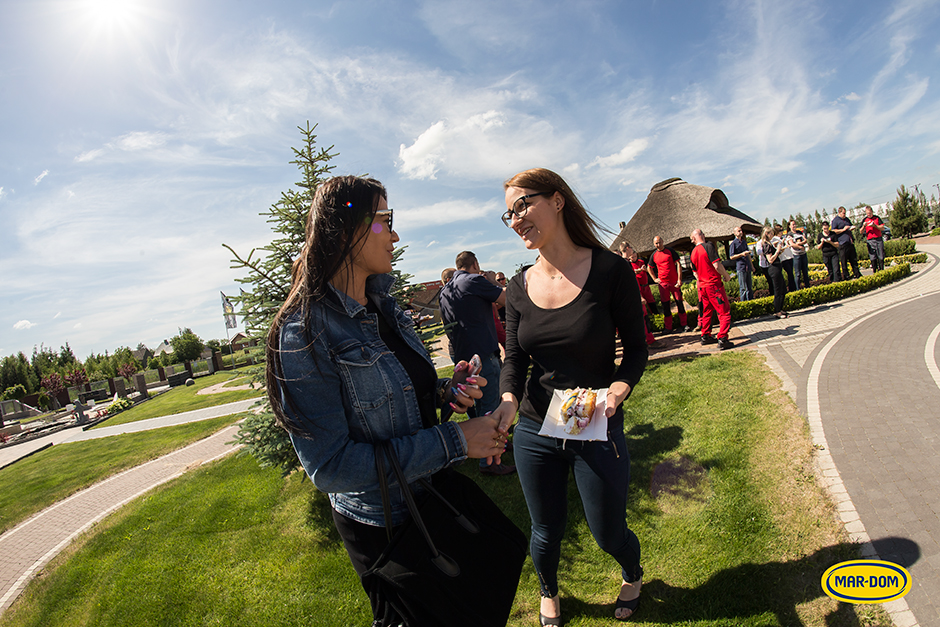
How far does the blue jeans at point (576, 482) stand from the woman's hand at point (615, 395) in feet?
0.65

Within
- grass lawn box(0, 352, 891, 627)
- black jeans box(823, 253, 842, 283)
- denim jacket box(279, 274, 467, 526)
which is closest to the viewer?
denim jacket box(279, 274, 467, 526)

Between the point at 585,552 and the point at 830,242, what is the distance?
15.2m

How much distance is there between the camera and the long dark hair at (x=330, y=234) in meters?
1.55

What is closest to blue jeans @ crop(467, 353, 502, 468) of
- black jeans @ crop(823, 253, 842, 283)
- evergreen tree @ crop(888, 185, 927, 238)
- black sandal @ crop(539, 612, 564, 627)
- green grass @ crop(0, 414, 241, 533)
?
black sandal @ crop(539, 612, 564, 627)

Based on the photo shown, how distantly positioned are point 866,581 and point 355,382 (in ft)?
11.3

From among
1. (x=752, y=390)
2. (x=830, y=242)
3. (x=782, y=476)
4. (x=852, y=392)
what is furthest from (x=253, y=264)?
(x=830, y=242)

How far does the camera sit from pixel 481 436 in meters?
1.71

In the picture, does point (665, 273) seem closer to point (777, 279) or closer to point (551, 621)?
point (777, 279)

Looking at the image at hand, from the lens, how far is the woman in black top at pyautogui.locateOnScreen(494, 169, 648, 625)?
7.56ft

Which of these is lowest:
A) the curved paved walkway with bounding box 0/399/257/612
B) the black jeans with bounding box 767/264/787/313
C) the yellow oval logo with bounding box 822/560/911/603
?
the yellow oval logo with bounding box 822/560/911/603

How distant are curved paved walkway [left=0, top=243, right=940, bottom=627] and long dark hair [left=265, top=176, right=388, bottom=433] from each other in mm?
3541

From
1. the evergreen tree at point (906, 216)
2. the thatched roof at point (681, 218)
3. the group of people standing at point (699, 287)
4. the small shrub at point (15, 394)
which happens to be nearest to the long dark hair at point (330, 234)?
the group of people standing at point (699, 287)

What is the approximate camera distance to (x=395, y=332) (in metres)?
1.83

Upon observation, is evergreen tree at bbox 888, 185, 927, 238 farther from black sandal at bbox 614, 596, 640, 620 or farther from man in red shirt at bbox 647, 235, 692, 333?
black sandal at bbox 614, 596, 640, 620
